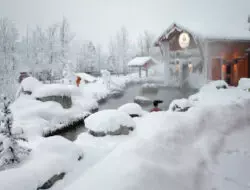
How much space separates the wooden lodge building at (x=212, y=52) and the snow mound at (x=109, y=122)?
12.5m

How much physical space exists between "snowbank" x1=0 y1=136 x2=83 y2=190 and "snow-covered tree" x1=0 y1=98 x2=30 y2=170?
1.01 ft

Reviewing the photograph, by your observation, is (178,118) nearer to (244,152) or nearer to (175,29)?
(244,152)

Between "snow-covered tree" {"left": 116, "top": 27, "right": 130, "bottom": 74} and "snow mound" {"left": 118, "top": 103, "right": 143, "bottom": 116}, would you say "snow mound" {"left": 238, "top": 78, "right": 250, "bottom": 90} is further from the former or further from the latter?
"snow-covered tree" {"left": 116, "top": 27, "right": 130, "bottom": 74}

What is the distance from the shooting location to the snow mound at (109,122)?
245 inches

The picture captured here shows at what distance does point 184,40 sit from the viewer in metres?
18.5

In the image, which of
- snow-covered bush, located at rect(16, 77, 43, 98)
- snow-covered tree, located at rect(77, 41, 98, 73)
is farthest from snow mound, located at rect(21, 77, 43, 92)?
snow-covered tree, located at rect(77, 41, 98, 73)

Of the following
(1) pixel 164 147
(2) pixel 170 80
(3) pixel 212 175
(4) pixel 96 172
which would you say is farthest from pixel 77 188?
(2) pixel 170 80

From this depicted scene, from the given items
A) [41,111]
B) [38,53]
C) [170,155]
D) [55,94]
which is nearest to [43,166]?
[170,155]

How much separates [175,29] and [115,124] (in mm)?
15938

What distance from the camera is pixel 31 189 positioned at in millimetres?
3209

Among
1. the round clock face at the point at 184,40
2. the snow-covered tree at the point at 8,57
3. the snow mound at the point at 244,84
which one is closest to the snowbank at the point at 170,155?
the snow mound at the point at 244,84

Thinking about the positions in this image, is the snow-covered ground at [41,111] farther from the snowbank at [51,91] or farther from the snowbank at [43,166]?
the snowbank at [43,166]

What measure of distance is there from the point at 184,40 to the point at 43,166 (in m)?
18.0

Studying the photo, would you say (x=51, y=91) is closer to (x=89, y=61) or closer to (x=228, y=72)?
(x=228, y=72)
